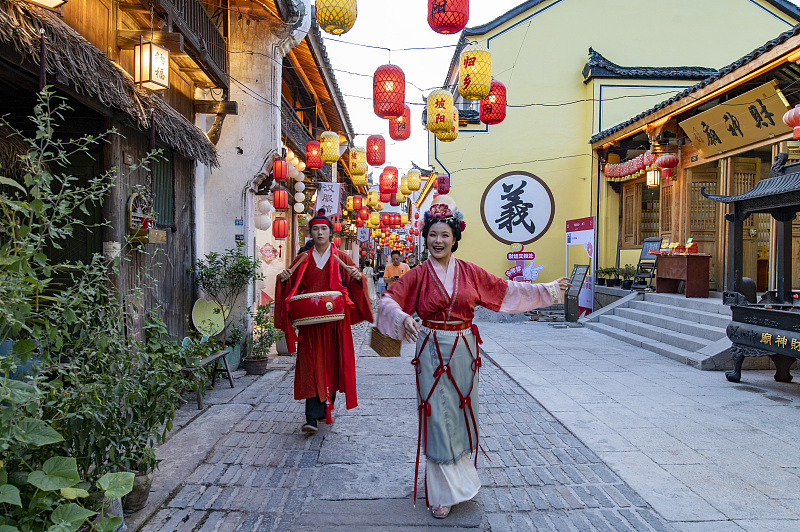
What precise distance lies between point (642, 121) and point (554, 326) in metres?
5.47

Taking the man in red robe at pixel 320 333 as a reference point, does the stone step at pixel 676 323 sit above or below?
below

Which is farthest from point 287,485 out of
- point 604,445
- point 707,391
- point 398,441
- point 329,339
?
point 707,391

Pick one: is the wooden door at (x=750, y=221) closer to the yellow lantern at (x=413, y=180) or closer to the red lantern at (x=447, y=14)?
the red lantern at (x=447, y=14)

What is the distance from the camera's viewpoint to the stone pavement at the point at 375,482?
326 cm

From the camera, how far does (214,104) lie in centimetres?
777

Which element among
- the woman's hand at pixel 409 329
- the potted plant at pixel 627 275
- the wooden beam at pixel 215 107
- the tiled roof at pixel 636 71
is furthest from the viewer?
the tiled roof at pixel 636 71

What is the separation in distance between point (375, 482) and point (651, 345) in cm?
727

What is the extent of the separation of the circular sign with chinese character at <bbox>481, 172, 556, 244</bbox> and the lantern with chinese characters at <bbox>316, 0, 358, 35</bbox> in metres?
10.4

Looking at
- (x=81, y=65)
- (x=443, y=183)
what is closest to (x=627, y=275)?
(x=443, y=183)

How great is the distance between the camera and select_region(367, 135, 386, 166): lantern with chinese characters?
14.3 m

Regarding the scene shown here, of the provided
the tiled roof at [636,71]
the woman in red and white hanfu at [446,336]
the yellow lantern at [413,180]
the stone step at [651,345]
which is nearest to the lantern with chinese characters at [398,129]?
the yellow lantern at [413,180]

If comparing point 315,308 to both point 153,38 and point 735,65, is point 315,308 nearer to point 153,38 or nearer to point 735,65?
point 153,38

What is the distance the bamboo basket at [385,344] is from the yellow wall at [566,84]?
1276 cm

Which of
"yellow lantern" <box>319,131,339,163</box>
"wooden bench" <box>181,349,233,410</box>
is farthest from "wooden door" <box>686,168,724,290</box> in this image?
"wooden bench" <box>181,349,233,410</box>
